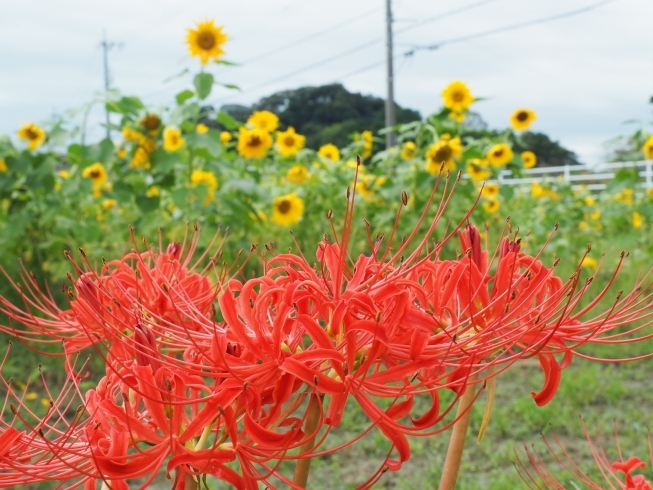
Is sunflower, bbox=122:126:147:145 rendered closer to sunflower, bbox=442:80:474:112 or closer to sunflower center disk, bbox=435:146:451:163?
sunflower center disk, bbox=435:146:451:163

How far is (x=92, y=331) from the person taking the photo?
2.73ft

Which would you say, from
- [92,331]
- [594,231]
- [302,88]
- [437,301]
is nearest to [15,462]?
[92,331]

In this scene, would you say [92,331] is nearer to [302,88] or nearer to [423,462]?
[423,462]

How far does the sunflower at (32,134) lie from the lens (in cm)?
436

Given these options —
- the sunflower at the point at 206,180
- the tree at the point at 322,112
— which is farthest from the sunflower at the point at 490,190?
the tree at the point at 322,112

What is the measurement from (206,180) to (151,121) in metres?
0.45

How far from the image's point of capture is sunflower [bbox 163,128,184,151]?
3.94m

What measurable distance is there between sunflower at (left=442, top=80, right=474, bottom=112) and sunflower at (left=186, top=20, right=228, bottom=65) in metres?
1.53

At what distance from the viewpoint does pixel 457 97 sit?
4.50 m

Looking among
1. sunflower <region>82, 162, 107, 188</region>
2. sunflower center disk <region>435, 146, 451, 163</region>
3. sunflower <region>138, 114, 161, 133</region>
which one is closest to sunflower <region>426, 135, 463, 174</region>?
sunflower center disk <region>435, 146, 451, 163</region>

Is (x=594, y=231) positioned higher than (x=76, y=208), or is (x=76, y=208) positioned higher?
(x=76, y=208)

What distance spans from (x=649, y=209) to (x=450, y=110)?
4.94 ft

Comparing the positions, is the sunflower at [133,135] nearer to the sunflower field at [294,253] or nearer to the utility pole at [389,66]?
the sunflower field at [294,253]

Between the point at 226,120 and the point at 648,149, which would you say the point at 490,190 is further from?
the point at 226,120
